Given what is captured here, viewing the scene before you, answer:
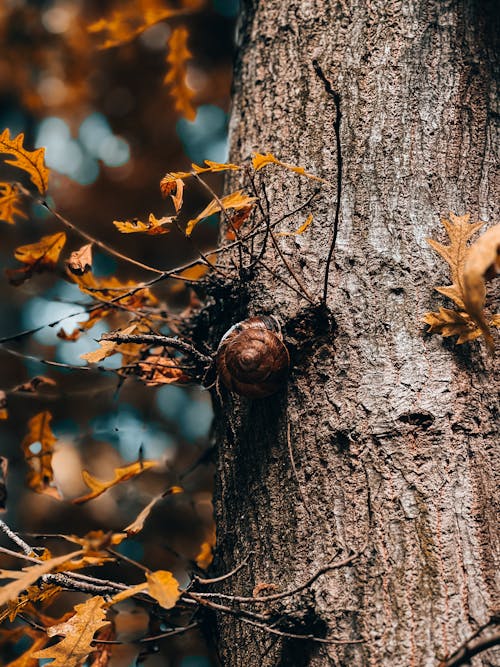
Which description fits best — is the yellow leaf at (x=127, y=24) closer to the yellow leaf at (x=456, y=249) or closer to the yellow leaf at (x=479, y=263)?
the yellow leaf at (x=456, y=249)

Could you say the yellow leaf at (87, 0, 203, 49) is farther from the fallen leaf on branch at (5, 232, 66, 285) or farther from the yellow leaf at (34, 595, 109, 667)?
the yellow leaf at (34, 595, 109, 667)

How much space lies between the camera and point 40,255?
137 cm

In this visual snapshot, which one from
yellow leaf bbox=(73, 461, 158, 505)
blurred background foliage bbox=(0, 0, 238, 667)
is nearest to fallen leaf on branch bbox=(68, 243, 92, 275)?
yellow leaf bbox=(73, 461, 158, 505)

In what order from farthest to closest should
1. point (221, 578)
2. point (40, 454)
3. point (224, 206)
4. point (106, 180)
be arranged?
point (106, 180), point (40, 454), point (224, 206), point (221, 578)

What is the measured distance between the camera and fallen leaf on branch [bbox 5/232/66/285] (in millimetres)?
1366

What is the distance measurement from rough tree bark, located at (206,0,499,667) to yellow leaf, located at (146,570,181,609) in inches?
9.3

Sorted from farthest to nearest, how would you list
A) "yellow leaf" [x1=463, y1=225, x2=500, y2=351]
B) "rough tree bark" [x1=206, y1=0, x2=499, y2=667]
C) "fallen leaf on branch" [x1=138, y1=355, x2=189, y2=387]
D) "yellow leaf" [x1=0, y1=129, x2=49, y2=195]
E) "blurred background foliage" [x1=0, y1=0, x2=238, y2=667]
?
"blurred background foliage" [x1=0, y1=0, x2=238, y2=667], "fallen leaf on branch" [x1=138, y1=355, x2=189, y2=387], "yellow leaf" [x1=0, y1=129, x2=49, y2=195], "rough tree bark" [x1=206, y1=0, x2=499, y2=667], "yellow leaf" [x1=463, y1=225, x2=500, y2=351]

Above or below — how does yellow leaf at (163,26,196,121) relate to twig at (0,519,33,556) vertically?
above

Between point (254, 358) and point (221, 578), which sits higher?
point (254, 358)

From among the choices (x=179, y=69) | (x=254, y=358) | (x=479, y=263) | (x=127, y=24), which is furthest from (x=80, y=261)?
(x=127, y=24)

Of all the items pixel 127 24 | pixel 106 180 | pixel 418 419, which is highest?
pixel 106 180

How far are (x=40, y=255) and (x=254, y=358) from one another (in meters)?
0.64

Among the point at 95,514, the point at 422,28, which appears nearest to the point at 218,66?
the point at 95,514

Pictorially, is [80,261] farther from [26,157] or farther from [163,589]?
[163,589]
